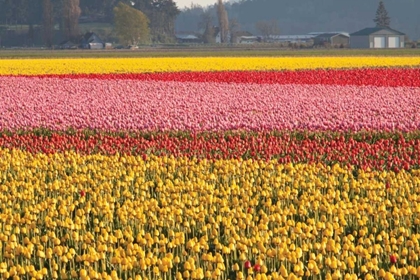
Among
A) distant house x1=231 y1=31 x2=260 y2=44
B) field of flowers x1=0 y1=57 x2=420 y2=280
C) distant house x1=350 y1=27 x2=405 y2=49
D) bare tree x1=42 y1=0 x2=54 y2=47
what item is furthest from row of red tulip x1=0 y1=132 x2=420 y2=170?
distant house x1=231 y1=31 x2=260 y2=44

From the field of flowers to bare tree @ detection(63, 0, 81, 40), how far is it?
100338 millimetres

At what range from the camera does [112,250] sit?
8148 mm

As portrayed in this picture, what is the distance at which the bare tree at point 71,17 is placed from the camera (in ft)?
397

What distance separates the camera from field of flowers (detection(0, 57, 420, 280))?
26.2 feet

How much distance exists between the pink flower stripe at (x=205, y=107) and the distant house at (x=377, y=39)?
90.6 m

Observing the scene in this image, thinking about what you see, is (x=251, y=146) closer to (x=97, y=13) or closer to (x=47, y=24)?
(x=47, y=24)

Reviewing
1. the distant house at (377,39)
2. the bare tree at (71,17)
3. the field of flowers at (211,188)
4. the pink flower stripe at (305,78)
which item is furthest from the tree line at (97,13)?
the field of flowers at (211,188)

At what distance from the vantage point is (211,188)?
426 inches

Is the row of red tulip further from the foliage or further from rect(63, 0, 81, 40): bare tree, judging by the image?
rect(63, 0, 81, 40): bare tree

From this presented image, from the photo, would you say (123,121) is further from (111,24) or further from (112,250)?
(111,24)

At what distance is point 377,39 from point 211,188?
358ft

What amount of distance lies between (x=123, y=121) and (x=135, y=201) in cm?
772

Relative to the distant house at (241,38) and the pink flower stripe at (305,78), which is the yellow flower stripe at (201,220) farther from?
the distant house at (241,38)

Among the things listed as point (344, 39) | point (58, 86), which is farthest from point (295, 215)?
point (344, 39)
